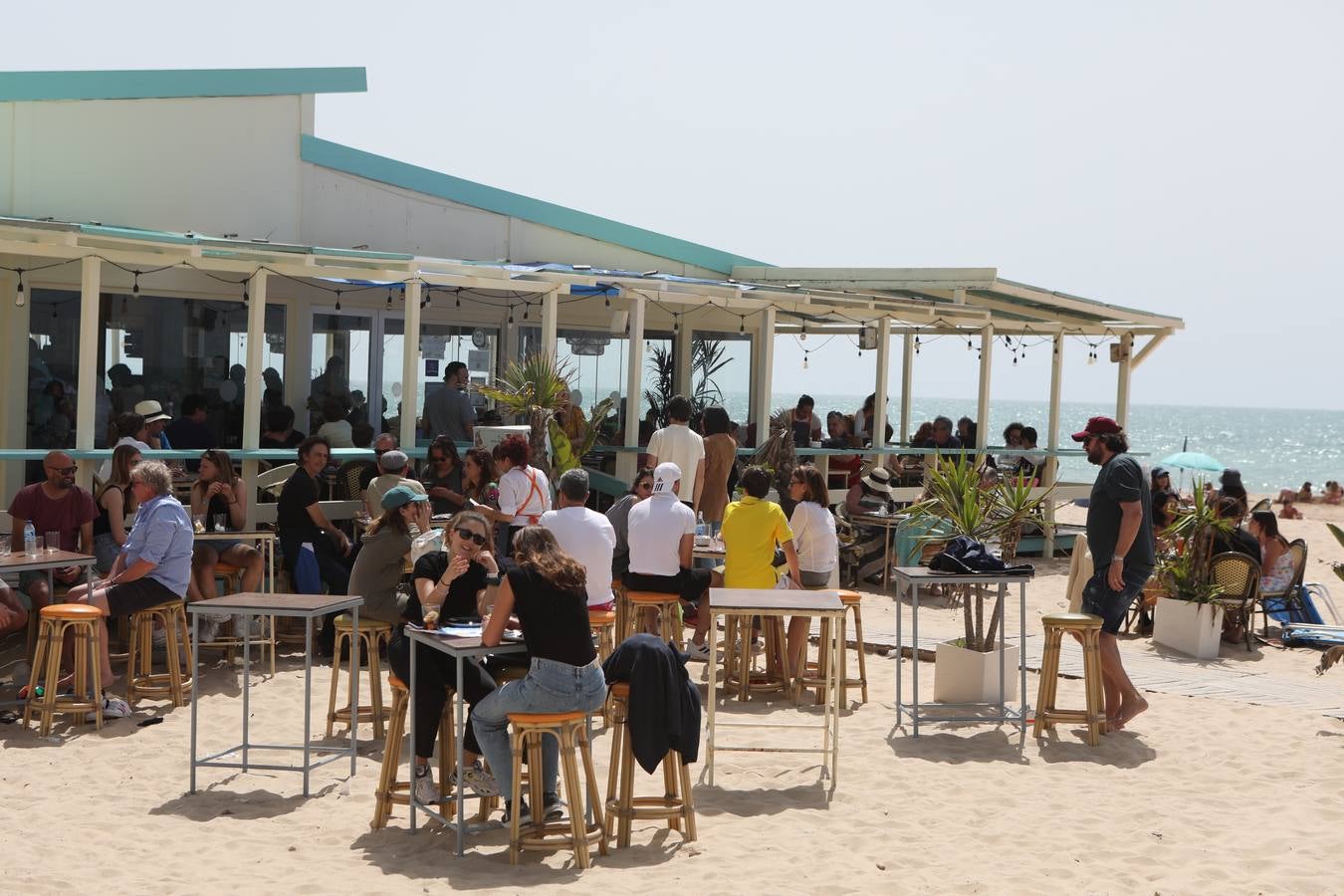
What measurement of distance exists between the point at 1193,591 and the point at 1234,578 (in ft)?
1.13

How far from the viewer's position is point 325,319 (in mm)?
13781

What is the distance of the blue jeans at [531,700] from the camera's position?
5496 millimetres

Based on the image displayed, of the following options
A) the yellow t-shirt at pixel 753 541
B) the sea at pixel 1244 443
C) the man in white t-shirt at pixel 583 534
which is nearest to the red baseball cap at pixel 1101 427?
the yellow t-shirt at pixel 753 541

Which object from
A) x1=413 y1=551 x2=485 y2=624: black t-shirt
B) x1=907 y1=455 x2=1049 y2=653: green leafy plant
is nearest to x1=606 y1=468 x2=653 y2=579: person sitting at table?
x1=907 y1=455 x2=1049 y2=653: green leafy plant

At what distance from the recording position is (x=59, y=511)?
841 centimetres

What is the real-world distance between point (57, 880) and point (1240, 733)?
6.19 m

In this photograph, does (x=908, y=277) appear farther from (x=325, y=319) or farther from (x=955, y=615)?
(x=325, y=319)

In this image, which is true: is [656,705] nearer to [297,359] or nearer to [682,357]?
[297,359]

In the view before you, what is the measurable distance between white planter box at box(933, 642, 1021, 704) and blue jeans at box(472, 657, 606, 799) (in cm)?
331

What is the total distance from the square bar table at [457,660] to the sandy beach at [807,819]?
0.11m

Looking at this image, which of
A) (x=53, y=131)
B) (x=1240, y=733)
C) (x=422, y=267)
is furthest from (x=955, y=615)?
(x=53, y=131)

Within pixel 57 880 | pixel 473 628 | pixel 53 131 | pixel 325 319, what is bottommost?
pixel 57 880

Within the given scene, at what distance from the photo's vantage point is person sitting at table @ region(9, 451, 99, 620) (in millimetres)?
8367

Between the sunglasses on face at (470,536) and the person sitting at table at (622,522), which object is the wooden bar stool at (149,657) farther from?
the person sitting at table at (622,522)
